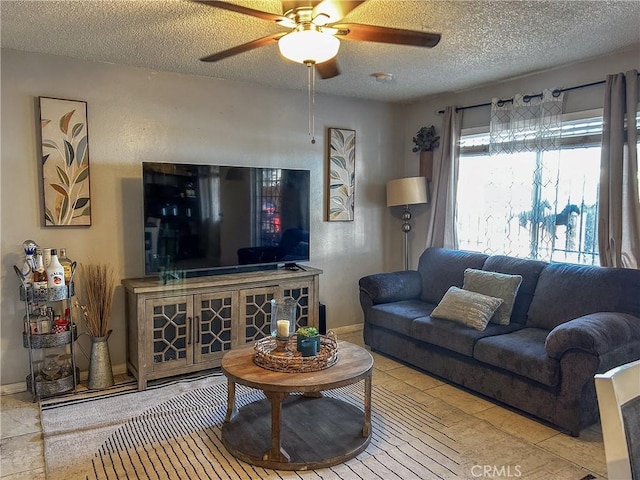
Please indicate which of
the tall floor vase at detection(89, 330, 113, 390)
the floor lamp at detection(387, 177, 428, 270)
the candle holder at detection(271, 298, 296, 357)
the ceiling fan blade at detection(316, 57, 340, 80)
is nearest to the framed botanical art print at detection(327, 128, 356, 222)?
the floor lamp at detection(387, 177, 428, 270)

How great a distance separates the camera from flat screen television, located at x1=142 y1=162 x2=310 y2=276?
11.3ft

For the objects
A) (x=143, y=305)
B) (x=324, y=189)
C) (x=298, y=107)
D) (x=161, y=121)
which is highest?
(x=298, y=107)

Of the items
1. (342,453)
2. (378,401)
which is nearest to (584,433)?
(378,401)

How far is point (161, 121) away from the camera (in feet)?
12.2

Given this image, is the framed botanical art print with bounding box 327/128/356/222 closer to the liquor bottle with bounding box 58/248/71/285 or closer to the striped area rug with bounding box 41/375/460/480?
the striped area rug with bounding box 41/375/460/480

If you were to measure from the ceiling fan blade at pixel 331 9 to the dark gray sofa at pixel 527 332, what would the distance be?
84.2 inches

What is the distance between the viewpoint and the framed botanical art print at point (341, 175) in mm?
4637

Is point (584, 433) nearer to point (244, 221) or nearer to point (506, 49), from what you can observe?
point (506, 49)

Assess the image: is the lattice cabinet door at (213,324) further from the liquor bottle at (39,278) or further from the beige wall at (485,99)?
the beige wall at (485,99)

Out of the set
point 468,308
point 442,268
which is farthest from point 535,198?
point 468,308

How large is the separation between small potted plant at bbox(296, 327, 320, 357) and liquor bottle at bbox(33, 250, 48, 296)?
Result: 1.82 metres

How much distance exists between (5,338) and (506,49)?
409 cm

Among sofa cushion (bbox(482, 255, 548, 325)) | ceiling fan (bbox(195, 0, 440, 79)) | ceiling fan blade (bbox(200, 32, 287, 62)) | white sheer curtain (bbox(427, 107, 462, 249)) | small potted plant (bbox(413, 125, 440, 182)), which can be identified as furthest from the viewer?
small potted plant (bbox(413, 125, 440, 182))

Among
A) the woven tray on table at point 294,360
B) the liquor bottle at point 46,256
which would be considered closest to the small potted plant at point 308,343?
the woven tray on table at point 294,360
